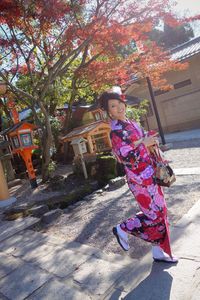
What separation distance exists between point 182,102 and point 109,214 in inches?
522

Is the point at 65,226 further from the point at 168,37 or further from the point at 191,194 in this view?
the point at 168,37

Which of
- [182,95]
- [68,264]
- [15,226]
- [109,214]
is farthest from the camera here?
[182,95]

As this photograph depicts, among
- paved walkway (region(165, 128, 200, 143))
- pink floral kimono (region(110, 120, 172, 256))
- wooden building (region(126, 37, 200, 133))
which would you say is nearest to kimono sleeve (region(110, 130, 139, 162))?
pink floral kimono (region(110, 120, 172, 256))

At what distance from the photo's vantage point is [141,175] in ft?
10.3

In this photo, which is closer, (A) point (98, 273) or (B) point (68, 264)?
(A) point (98, 273)

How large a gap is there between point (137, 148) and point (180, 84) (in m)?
15.1

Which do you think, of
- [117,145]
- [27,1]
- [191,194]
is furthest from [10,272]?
[27,1]

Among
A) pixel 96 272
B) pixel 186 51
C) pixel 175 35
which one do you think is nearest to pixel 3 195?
pixel 96 272

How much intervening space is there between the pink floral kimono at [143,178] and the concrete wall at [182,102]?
14.5 metres

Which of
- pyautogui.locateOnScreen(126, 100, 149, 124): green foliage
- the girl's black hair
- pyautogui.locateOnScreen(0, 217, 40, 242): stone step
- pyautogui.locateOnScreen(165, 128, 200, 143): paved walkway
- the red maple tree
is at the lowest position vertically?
pyautogui.locateOnScreen(0, 217, 40, 242): stone step

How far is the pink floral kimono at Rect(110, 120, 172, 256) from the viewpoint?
A: 122 inches

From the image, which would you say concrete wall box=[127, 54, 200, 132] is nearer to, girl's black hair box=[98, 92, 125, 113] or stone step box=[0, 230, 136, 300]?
stone step box=[0, 230, 136, 300]

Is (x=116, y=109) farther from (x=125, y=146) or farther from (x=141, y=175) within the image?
(x=141, y=175)

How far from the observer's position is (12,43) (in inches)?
375
